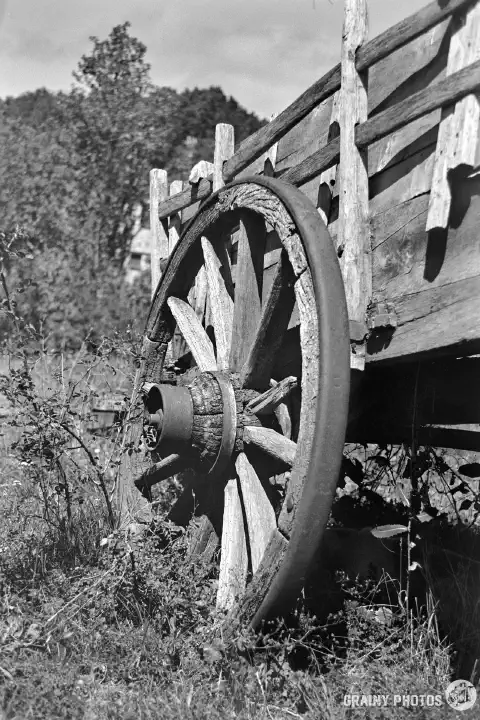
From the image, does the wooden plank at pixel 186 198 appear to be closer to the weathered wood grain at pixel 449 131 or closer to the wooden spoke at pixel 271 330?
the wooden spoke at pixel 271 330

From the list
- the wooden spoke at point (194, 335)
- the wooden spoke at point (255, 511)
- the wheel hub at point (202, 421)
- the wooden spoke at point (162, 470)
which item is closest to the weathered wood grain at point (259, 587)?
the wooden spoke at point (255, 511)

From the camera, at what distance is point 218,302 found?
3.31 m

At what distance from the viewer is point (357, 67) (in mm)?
2693

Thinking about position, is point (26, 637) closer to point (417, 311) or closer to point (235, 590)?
point (235, 590)

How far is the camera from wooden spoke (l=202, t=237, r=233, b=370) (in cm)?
323

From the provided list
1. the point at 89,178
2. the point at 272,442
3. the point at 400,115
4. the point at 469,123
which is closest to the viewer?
the point at 469,123

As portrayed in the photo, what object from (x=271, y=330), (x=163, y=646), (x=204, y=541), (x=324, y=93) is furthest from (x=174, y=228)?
(x=163, y=646)

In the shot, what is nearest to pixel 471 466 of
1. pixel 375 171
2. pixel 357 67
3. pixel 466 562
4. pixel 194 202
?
pixel 466 562

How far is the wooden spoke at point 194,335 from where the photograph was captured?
337 centimetres

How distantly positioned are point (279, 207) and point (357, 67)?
0.57 m

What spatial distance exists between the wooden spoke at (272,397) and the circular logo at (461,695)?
42.4 inches

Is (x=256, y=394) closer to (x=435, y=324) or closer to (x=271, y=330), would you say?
(x=271, y=330)

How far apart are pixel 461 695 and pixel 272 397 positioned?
1.13 metres

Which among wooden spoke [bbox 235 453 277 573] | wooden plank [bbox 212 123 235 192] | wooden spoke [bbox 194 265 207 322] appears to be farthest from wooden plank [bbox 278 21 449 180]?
wooden spoke [bbox 194 265 207 322]
